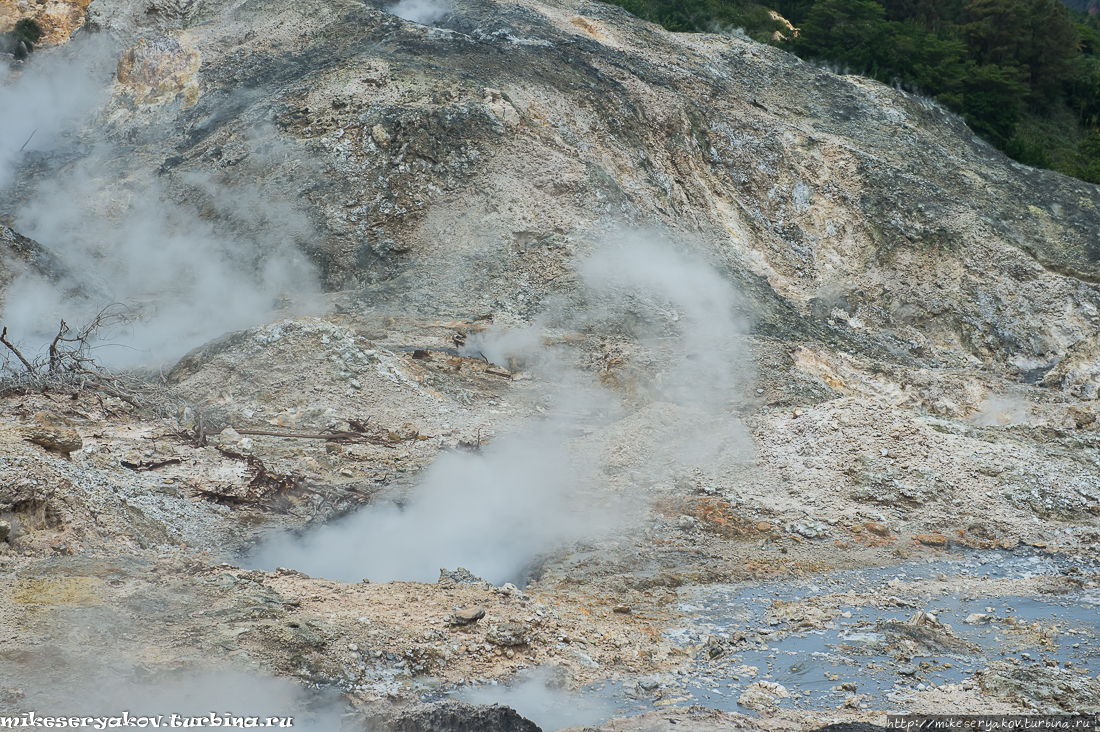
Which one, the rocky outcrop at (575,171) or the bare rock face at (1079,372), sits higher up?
the rocky outcrop at (575,171)

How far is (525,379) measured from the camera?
9945 mm

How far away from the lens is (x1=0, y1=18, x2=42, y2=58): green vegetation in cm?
1598

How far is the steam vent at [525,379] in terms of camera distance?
4359mm

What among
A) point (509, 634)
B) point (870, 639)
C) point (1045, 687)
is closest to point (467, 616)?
point (509, 634)

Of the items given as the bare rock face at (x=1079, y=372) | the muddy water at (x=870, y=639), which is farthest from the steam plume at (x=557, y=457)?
the bare rock face at (x=1079, y=372)

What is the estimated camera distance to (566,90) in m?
14.0

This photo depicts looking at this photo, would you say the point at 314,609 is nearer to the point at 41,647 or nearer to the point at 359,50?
the point at 41,647

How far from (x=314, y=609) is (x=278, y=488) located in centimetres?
236

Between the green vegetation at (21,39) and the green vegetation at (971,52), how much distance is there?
43.4ft

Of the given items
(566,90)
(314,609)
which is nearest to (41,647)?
(314,609)

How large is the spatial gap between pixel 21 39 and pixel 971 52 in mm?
22639

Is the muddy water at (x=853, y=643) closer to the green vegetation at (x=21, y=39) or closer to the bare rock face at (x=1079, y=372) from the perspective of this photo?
the bare rock face at (x=1079, y=372)

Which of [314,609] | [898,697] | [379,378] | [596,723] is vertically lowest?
[898,697]

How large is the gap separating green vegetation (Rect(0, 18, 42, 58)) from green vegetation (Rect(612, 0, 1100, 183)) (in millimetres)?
13229
